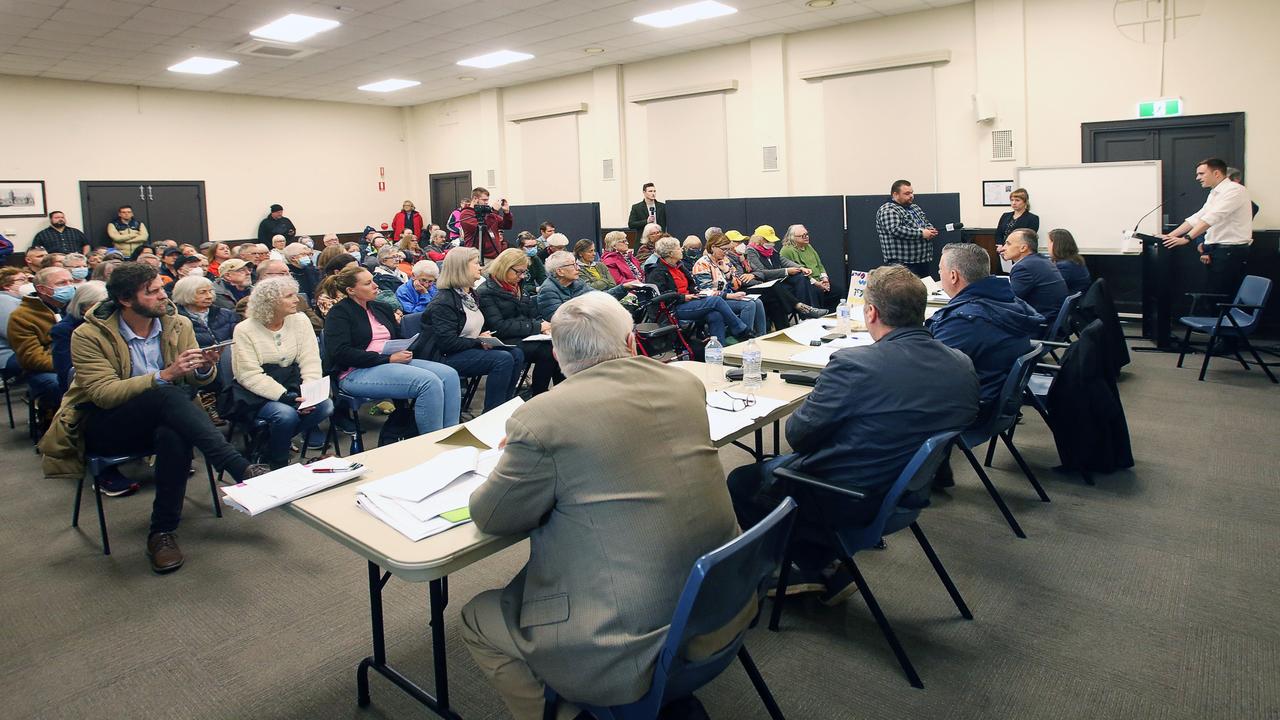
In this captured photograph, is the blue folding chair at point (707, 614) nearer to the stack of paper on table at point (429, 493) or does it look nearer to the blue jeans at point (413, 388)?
the stack of paper on table at point (429, 493)

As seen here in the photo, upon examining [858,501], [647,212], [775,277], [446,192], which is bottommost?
[858,501]

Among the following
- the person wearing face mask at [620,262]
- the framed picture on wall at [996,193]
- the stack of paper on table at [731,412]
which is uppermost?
the framed picture on wall at [996,193]

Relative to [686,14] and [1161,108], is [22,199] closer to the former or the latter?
[686,14]

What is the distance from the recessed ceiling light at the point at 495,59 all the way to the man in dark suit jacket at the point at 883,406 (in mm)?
9569

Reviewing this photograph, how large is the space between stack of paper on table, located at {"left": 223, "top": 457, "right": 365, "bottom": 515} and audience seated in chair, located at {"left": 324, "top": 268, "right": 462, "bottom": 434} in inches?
72.1

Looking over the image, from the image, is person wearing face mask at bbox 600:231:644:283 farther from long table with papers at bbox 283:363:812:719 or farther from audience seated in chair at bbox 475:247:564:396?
long table with papers at bbox 283:363:812:719

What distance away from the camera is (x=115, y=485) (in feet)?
13.6

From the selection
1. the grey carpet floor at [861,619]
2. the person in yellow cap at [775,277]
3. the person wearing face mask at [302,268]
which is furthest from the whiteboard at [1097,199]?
the person wearing face mask at [302,268]

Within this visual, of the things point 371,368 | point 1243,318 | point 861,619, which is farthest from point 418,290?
point 1243,318

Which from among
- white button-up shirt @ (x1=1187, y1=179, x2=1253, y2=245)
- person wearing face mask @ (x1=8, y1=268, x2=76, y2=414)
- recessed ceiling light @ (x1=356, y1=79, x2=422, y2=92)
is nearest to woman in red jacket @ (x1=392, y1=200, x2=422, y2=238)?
recessed ceiling light @ (x1=356, y1=79, x2=422, y2=92)

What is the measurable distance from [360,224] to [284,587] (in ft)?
42.9

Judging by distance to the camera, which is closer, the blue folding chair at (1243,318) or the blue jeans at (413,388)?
the blue jeans at (413,388)

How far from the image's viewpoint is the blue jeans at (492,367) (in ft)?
15.4

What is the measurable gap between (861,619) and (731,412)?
0.85 meters
